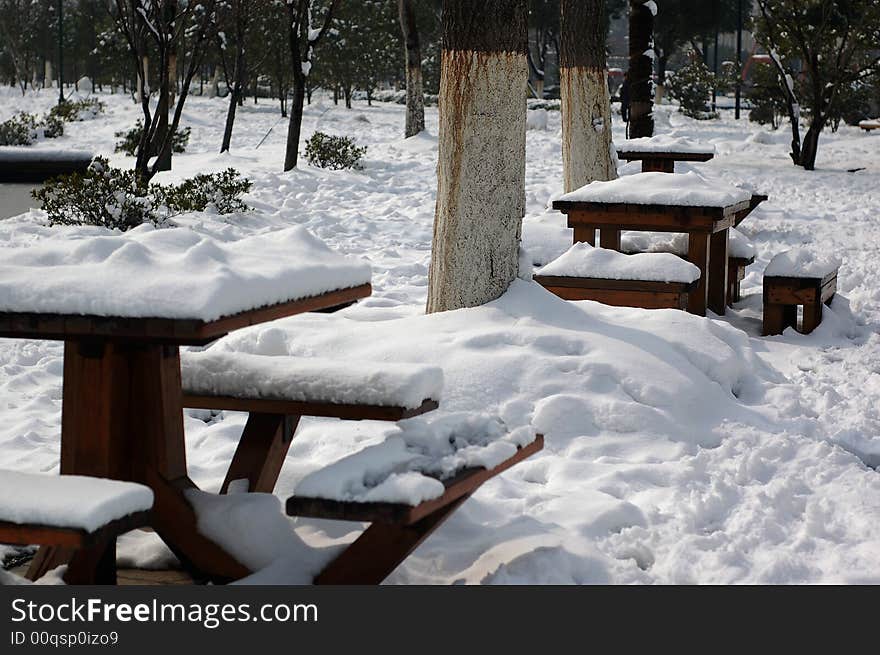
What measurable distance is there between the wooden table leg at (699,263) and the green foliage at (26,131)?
19656 millimetres

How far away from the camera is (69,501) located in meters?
2.63

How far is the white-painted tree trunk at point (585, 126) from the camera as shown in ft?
35.5

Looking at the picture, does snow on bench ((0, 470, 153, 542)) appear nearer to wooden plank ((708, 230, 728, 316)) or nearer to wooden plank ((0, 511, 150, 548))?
wooden plank ((0, 511, 150, 548))

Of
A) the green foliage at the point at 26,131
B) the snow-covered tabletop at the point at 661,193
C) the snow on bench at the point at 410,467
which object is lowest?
the snow on bench at the point at 410,467

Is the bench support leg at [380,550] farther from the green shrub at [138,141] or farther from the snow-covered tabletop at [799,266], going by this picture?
the green shrub at [138,141]

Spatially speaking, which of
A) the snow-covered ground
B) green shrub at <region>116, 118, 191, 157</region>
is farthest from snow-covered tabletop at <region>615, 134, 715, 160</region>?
green shrub at <region>116, 118, 191, 157</region>

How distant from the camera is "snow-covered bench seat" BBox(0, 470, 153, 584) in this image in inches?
101

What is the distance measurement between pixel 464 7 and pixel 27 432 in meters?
2.95

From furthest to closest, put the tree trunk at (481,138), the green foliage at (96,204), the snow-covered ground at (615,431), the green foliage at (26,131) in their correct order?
the green foliage at (26,131) → the green foliage at (96,204) → the tree trunk at (481,138) → the snow-covered ground at (615,431)

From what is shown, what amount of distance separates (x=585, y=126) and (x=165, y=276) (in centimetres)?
829

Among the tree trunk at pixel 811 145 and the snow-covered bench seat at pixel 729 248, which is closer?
the snow-covered bench seat at pixel 729 248

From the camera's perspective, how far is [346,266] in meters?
3.54

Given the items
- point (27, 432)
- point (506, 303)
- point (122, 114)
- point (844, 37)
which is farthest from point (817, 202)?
point (122, 114)

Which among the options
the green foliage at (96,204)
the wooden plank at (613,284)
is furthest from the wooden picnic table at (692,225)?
the green foliage at (96,204)
